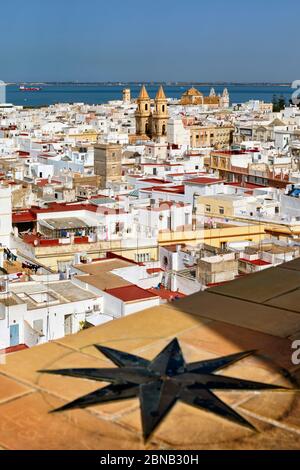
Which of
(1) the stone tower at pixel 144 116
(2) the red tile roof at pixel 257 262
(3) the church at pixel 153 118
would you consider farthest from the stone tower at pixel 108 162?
(1) the stone tower at pixel 144 116

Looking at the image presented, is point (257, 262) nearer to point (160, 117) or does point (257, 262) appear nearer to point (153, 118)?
point (160, 117)

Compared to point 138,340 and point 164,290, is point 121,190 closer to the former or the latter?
point 164,290

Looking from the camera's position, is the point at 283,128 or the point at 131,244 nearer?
the point at 131,244

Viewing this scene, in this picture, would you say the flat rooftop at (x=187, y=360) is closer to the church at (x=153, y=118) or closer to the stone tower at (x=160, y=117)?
the church at (x=153, y=118)

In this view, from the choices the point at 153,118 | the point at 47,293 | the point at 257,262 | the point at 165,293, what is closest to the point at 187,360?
the point at 47,293

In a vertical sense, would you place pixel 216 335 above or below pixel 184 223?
above

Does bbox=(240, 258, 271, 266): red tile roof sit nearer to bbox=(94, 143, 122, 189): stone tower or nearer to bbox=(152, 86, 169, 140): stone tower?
bbox=(94, 143, 122, 189): stone tower

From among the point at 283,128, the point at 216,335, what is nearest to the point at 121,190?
the point at 216,335

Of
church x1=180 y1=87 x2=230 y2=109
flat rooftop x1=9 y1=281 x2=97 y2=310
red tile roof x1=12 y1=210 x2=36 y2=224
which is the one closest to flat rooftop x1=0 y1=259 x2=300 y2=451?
flat rooftop x1=9 y1=281 x2=97 y2=310
